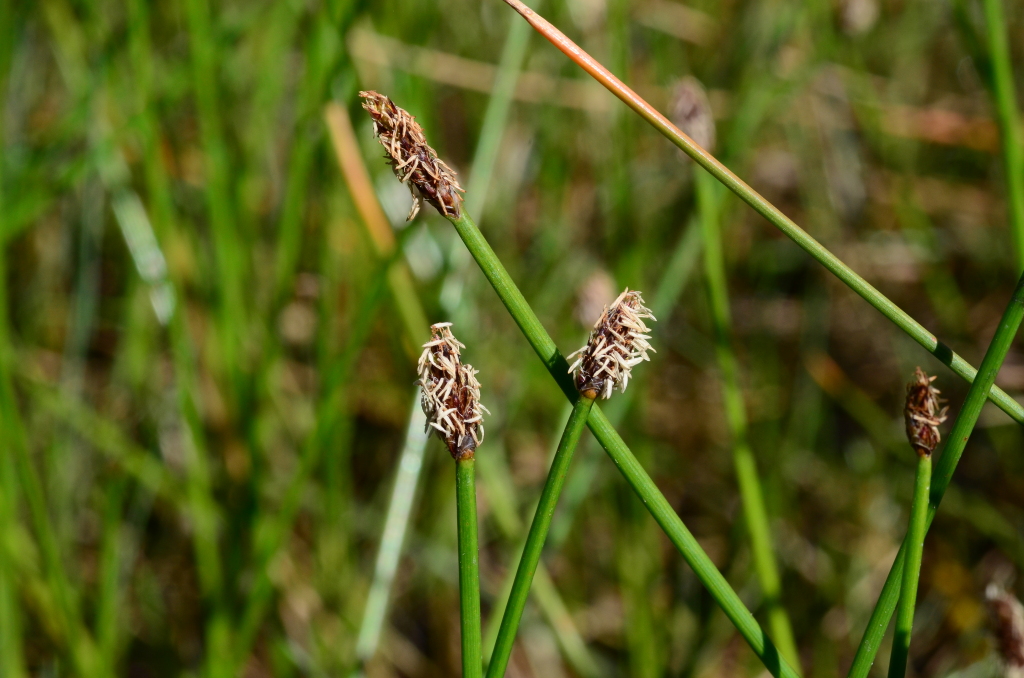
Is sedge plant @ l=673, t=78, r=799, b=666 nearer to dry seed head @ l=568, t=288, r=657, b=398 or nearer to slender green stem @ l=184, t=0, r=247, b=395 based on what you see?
dry seed head @ l=568, t=288, r=657, b=398

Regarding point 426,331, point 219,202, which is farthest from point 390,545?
point 219,202

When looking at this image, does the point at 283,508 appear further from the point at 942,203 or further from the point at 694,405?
the point at 942,203

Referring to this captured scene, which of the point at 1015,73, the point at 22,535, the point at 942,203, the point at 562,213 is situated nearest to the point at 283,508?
the point at 22,535

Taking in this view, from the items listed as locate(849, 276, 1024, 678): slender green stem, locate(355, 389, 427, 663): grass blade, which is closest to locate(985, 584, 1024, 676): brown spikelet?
locate(849, 276, 1024, 678): slender green stem

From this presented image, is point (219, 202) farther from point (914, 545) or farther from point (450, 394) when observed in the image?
point (914, 545)

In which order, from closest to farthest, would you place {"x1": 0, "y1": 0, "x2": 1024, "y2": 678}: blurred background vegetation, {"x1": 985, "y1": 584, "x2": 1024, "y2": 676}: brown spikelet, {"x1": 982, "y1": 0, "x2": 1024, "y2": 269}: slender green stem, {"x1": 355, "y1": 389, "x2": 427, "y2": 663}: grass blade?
1. {"x1": 985, "y1": 584, "x2": 1024, "y2": 676}: brown spikelet
2. {"x1": 982, "y1": 0, "x2": 1024, "y2": 269}: slender green stem
3. {"x1": 355, "y1": 389, "x2": 427, "y2": 663}: grass blade
4. {"x1": 0, "y1": 0, "x2": 1024, "y2": 678}: blurred background vegetation

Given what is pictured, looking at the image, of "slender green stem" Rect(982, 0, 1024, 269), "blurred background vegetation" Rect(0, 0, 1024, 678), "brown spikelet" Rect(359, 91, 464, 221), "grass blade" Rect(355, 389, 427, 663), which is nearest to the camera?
"brown spikelet" Rect(359, 91, 464, 221)

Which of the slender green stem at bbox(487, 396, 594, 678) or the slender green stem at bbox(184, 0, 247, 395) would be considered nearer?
the slender green stem at bbox(487, 396, 594, 678)
